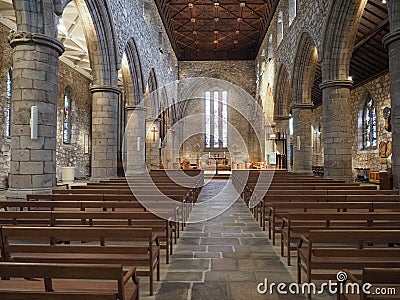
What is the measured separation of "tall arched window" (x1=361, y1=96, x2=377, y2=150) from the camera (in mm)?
17938

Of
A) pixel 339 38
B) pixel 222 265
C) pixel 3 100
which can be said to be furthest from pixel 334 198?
pixel 3 100

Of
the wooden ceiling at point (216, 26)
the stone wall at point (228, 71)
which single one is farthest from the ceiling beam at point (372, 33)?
the stone wall at point (228, 71)

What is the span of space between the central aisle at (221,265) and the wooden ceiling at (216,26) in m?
15.4

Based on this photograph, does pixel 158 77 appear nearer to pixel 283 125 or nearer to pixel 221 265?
pixel 283 125

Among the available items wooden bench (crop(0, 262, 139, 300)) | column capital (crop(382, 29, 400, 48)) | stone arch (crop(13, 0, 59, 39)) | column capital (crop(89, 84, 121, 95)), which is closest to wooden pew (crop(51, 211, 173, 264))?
wooden bench (crop(0, 262, 139, 300))

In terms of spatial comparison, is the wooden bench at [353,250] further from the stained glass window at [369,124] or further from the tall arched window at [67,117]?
the tall arched window at [67,117]

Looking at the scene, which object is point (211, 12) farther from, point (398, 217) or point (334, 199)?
point (398, 217)

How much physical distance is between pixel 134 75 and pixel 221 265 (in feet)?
36.9

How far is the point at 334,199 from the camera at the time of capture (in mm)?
5238

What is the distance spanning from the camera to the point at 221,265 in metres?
3.92

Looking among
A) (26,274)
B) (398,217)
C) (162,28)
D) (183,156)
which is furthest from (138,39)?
(183,156)

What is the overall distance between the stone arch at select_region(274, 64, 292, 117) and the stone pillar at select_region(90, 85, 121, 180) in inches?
409

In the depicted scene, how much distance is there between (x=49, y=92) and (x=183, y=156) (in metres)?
22.0

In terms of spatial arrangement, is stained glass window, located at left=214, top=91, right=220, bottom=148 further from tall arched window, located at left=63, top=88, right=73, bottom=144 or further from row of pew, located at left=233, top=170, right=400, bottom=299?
row of pew, located at left=233, top=170, right=400, bottom=299
